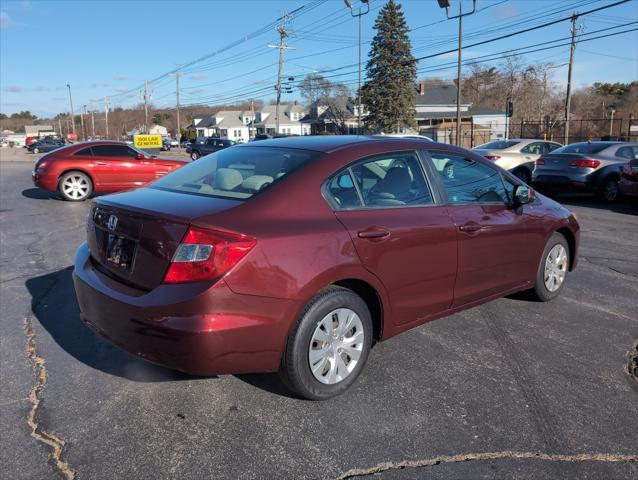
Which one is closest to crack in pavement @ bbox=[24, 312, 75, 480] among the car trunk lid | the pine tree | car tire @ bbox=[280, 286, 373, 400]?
the car trunk lid

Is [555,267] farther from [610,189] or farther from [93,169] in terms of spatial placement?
[93,169]

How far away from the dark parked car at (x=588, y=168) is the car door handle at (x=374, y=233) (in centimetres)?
1082

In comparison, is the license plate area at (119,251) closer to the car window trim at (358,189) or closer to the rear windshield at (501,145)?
the car window trim at (358,189)

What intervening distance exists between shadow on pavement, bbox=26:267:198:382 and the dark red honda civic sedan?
577 mm

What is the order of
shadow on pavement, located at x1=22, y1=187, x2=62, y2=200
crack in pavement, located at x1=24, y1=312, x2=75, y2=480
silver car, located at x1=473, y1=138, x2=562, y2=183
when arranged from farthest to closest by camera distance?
1. silver car, located at x1=473, y1=138, x2=562, y2=183
2. shadow on pavement, located at x1=22, y1=187, x2=62, y2=200
3. crack in pavement, located at x1=24, y1=312, x2=75, y2=480

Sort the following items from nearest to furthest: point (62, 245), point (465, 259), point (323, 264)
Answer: point (323, 264)
point (465, 259)
point (62, 245)

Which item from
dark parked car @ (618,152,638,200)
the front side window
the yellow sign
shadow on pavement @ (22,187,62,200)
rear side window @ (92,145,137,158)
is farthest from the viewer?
the yellow sign

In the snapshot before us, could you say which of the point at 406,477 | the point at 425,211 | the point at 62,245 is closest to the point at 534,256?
the point at 425,211

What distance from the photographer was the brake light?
8.92 ft

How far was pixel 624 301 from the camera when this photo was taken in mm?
5219

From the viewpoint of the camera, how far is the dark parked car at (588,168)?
12.4 meters

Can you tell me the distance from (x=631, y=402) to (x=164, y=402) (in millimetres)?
2897

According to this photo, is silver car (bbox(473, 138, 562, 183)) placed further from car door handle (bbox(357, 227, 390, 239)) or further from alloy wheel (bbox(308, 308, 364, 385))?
alloy wheel (bbox(308, 308, 364, 385))

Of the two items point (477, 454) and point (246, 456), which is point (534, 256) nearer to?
point (477, 454)
